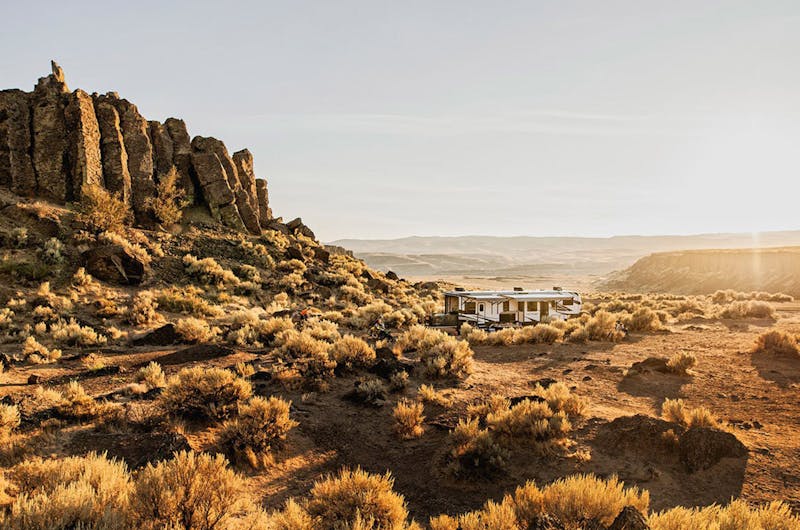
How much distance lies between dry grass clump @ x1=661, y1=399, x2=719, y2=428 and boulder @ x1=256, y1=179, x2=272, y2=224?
41623mm

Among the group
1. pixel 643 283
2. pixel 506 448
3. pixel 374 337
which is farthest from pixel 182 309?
pixel 643 283

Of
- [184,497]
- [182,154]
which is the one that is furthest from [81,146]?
[184,497]

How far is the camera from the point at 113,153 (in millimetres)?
30562

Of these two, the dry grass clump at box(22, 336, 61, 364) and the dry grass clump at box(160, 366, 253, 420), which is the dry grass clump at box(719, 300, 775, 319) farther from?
the dry grass clump at box(22, 336, 61, 364)

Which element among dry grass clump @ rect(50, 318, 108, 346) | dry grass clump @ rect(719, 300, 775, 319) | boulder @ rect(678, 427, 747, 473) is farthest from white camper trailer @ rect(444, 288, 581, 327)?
dry grass clump @ rect(50, 318, 108, 346)

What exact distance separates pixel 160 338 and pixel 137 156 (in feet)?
73.7

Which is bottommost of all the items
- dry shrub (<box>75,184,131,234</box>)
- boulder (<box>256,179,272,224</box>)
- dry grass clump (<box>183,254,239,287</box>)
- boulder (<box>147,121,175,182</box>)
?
dry grass clump (<box>183,254,239,287</box>)

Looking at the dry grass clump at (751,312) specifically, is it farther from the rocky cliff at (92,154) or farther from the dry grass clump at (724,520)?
the rocky cliff at (92,154)

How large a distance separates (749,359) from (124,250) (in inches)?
1163

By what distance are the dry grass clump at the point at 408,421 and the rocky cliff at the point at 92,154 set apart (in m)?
29.4

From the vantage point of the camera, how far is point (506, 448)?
26.2ft

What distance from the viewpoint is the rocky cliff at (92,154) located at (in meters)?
27.9

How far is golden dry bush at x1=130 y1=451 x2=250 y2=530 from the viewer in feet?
14.6

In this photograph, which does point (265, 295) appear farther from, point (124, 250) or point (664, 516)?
point (664, 516)
